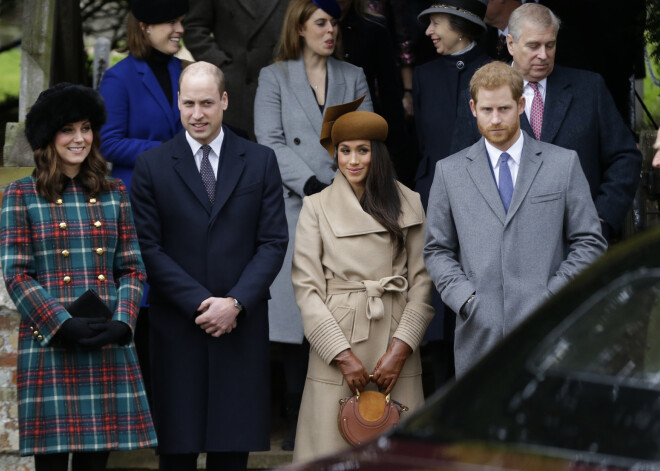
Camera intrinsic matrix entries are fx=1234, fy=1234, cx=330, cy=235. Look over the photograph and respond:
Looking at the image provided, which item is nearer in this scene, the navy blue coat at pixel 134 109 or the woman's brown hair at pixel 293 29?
the navy blue coat at pixel 134 109

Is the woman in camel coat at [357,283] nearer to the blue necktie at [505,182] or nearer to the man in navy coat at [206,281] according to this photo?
the man in navy coat at [206,281]

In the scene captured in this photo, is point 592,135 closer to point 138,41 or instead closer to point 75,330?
point 138,41

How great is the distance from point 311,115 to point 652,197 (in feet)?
7.14

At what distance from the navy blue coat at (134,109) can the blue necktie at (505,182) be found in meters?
1.95

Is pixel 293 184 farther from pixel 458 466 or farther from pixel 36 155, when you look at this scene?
pixel 458 466

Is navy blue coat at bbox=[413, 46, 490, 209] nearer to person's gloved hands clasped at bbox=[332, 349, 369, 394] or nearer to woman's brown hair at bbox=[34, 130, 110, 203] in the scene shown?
person's gloved hands clasped at bbox=[332, 349, 369, 394]

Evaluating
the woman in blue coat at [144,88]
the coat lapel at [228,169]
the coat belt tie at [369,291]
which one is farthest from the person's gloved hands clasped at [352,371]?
the woman in blue coat at [144,88]

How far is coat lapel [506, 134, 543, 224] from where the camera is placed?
210 inches

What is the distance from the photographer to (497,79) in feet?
17.8

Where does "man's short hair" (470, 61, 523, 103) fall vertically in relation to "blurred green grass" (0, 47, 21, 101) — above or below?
below

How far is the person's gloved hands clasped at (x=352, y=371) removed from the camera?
5.52 metres

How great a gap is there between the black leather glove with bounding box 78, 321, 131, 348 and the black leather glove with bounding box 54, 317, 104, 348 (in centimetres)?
2

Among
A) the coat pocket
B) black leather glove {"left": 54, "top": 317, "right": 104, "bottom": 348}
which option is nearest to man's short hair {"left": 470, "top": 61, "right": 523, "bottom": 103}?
the coat pocket

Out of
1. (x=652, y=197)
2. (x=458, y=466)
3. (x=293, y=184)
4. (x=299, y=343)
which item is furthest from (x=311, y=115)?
(x=458, y=466)
